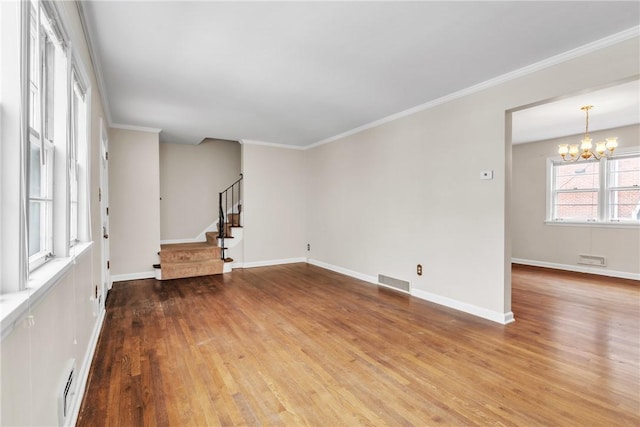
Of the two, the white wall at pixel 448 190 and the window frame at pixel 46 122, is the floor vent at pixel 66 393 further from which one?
the white wall at pixel 448 190

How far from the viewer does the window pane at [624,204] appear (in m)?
5.36

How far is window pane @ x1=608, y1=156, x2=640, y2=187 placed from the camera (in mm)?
5371

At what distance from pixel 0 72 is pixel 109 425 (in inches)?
71.7

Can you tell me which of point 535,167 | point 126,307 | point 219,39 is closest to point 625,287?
point 535,167

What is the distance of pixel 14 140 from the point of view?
3.39ft

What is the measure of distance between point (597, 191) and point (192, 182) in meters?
8.21

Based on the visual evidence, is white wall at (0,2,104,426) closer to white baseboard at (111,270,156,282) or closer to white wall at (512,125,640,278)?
white baseboard at (111,270,156,282)

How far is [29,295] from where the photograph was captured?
1.05 m

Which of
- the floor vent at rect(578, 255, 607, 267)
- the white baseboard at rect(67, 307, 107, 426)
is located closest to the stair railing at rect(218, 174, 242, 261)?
the white baseboard at rect(67, 307, 107, 426)

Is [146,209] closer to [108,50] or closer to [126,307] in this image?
[126,307]

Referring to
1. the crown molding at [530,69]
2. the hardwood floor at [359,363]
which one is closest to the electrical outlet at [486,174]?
the crown molding at [530,69]

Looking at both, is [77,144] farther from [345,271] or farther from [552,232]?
A: [552,232]

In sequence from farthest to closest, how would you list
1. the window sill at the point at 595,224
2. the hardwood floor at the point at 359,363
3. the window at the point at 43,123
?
the window sill at the point at 595,224, the hardwood floor at the point at 359,363, the window at the point at 43,123

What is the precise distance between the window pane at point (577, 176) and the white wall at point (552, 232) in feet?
0.83
